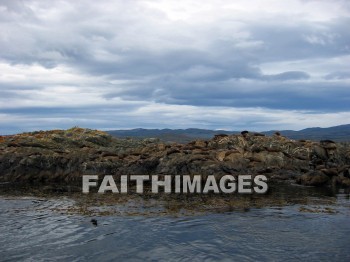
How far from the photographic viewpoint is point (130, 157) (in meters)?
51.2

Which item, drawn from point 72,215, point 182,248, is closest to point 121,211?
point 72,215

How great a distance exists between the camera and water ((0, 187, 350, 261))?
59.0ft

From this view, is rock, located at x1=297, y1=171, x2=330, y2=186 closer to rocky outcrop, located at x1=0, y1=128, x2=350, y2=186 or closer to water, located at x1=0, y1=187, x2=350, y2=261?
rocky outcrop, located at x1=0, y1=128, x2=350, y2=186

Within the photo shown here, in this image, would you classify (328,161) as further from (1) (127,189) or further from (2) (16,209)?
(2) (16,209)

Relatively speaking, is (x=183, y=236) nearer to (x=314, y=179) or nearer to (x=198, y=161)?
(x=314, y=179)

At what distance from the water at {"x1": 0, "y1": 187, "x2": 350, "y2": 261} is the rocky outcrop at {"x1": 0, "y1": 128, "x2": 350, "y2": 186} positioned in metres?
14.2

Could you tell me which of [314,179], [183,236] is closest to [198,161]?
[314,179]

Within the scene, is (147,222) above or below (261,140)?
below

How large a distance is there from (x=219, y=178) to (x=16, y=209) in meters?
19.9

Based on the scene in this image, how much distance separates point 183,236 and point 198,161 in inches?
920

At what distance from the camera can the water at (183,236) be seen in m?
18.0

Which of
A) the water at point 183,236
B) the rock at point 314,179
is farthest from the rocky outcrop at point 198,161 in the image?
the water at point 183,236

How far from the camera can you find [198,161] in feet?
145

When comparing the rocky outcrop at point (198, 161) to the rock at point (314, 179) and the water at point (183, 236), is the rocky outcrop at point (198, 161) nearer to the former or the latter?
the rock at point (314, 179)
